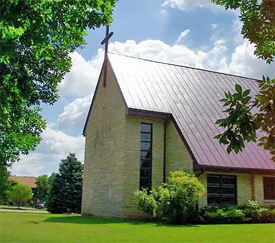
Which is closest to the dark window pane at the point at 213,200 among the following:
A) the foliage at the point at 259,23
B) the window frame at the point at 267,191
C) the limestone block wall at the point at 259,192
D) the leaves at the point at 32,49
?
the limestone block wall at the point at 259,192

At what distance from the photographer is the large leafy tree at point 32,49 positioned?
5.41 meters

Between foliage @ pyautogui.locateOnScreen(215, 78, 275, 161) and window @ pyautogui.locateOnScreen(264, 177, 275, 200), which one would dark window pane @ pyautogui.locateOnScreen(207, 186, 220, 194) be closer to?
window @ pyautogui.locateOnScreen(264, 177, 275, 200)

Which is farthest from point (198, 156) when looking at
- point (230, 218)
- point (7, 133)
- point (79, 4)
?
point (79, 4)

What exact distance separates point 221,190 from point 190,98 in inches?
275

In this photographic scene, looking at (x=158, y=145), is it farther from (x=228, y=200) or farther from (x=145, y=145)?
(x=228, y=200)

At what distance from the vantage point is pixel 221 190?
2197cm

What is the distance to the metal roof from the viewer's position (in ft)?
71.8

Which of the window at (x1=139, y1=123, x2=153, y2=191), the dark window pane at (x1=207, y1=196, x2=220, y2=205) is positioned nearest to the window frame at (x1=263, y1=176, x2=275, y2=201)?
the dark window pane at (x1=207, y1=196, x2=220, y2=205)

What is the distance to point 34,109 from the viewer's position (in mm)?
11812

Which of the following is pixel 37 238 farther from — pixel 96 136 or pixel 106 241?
pixel 96 136

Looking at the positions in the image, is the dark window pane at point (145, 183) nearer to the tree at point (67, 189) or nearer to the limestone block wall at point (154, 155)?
the limestone block wall at point (154, 155)

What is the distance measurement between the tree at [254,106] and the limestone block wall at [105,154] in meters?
18.6

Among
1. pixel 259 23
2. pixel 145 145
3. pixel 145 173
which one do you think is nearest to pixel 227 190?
pixel 145 173

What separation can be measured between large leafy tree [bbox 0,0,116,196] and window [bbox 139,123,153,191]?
1110cm
